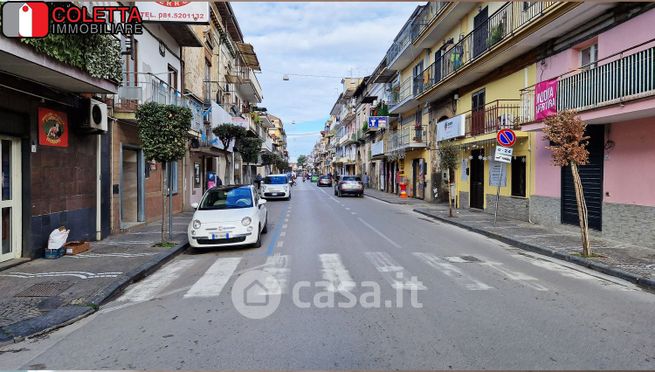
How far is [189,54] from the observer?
19.4 metres

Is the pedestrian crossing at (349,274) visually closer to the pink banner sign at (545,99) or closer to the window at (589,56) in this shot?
the pink banner sign at (545,99)

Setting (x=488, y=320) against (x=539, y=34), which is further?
(x=539, y=34)

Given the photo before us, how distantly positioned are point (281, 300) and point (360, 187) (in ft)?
86.3

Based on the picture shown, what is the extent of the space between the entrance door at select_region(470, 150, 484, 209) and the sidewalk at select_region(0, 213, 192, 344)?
13.9 metres

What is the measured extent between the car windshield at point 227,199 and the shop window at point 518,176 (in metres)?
10.2

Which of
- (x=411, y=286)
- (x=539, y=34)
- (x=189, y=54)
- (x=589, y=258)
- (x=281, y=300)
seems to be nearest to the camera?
(x=281, y=300)

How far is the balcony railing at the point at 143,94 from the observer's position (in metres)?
11.8

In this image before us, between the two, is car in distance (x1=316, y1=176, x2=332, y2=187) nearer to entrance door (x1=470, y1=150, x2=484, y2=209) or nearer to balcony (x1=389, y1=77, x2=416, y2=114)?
balcony (x1=389, y1=77, x2=416, y2=114)

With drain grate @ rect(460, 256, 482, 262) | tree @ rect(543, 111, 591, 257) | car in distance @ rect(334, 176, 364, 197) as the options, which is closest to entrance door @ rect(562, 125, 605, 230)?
tree @ rect(543, 111, 591, 257)

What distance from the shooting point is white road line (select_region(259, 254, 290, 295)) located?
6.23 metres

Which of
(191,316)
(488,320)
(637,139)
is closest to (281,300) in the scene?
(191,316)

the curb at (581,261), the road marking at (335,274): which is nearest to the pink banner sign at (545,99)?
the curb at (581,261)

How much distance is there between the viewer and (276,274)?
23.9ft

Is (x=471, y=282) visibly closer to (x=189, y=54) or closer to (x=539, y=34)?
(x=539, y=34)
